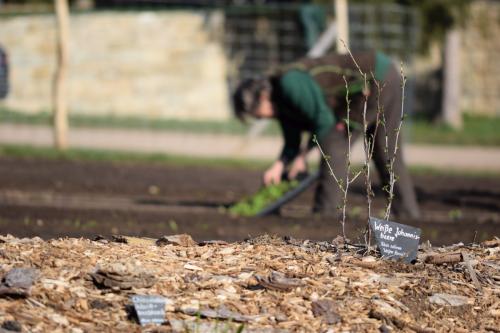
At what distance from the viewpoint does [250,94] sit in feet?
33.6

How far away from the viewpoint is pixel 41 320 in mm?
5102

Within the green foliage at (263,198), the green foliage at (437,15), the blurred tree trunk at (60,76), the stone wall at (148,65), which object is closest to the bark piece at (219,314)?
the green foliage at (263,198)

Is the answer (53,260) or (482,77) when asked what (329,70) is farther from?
(482,77)

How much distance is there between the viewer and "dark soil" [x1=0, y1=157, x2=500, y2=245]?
31.4 ft

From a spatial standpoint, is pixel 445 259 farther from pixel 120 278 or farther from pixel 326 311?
pixel 120 278

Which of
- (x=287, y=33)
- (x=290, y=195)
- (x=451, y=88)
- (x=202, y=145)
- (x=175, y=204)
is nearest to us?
(x=290, y=195)

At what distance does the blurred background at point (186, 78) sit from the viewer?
17375 mm

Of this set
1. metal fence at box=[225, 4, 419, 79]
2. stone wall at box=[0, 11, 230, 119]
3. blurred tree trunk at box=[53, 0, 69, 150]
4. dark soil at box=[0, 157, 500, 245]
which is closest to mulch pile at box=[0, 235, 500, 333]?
dark soil at box=[0, 157, 500, 245]

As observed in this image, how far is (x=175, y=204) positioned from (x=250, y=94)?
237cm

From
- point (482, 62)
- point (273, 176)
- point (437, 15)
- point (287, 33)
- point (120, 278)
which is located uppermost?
point (120, 278)

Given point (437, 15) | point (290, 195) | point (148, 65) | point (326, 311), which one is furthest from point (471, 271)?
point (437, 15)

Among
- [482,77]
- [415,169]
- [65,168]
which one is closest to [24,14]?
[65,168]

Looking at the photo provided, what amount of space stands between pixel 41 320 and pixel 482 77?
23.7 metres

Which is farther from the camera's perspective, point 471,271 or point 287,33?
point 287,33
